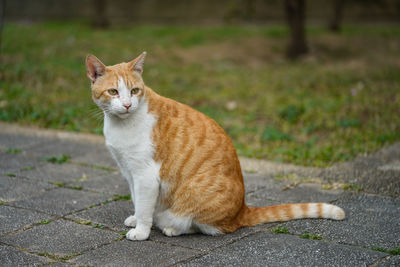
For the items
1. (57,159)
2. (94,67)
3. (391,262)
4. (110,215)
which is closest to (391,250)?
(391,262)

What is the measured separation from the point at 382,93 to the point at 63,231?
618 cm

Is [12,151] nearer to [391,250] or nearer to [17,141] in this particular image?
[17,141]

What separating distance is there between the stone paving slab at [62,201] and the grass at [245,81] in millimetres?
781

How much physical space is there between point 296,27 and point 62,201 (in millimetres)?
8960

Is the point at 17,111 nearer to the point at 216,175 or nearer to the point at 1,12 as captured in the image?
the point at 1,12

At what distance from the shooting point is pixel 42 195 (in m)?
4.38

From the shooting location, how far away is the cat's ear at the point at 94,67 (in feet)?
11.2

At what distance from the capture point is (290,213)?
371cm

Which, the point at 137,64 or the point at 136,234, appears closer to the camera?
the point at 136,234

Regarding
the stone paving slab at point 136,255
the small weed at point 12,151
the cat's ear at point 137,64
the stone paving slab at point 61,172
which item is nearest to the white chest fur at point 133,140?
the cat's ear at point 137,64

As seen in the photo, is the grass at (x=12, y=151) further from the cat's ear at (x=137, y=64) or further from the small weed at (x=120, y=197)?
the cat's ear at (x=137, y=64)

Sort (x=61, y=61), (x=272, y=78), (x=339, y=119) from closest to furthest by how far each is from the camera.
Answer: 1. (x=339, y=119)
2. (x=272, y=78)
3. (x=61, y=61)

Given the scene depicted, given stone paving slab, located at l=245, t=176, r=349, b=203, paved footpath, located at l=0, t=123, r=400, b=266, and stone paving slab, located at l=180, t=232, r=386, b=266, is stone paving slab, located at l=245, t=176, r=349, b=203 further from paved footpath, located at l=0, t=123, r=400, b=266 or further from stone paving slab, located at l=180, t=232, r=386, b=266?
stone paving slab, located at l=180, t=232, r=386, b=266

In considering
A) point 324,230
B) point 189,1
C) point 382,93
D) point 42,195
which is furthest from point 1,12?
point 189,1
